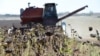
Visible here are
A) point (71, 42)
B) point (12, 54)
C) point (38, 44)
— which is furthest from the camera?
point (71, 42)

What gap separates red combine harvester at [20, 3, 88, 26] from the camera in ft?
66.0

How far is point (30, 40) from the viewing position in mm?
4703

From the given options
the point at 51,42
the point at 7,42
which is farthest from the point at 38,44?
the point at 7,42

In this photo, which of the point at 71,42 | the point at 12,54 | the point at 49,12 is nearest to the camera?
the point at 12,54

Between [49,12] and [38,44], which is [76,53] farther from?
[49,12]

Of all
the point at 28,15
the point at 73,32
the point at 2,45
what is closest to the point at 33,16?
the point at 28,15

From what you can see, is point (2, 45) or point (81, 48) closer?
point (2, 45)

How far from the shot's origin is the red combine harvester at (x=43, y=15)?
20.1 meters

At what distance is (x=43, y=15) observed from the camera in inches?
809

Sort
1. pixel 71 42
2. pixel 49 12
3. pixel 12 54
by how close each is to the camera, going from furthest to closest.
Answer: pixel 49 12
pixel 71 42
pixel 12 54

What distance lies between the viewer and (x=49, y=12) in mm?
20297

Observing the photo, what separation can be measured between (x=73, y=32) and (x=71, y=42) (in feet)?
1.06

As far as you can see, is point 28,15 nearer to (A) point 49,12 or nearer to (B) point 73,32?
(A) point 49,12

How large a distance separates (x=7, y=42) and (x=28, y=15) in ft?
56.6
